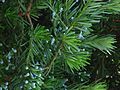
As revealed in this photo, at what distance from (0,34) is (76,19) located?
7.1 inches

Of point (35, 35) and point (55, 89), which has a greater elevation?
point (35, 35)

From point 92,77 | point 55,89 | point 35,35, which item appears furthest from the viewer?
point 92,77

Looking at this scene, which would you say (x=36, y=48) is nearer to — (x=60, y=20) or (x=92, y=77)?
(x=60, y=20)

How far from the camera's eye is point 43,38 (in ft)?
2.21

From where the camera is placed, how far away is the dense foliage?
2.22ft

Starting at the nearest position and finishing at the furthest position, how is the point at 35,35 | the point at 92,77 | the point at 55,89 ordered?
1. the point at 35,35
2. the point at 55,89
3. the point at 92,77

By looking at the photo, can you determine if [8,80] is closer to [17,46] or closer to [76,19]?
[17,46]

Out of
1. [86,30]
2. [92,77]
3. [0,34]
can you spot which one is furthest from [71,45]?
[92,77]

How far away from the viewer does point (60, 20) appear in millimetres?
676

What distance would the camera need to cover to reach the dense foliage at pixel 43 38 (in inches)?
26.6

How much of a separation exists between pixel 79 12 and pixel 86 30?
46 millimetres

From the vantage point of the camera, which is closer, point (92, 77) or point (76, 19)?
point (76, 19)

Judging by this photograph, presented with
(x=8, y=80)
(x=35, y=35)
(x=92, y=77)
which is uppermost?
(x=35, y=35)

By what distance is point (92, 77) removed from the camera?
105cm
